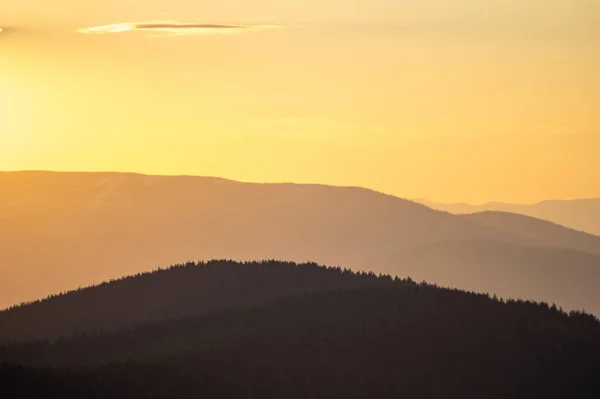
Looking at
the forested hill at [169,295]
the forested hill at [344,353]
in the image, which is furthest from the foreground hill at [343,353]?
the forested hill at [169,295]

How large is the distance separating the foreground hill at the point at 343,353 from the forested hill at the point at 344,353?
171 mm

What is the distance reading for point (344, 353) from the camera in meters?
130

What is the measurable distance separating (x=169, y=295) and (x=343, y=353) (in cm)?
4976

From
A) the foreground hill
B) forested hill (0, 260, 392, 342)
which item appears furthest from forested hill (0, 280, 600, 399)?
forested hill (0, 260, 392, 342)

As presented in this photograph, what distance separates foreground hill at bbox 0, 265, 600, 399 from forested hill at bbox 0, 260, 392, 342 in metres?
10.9

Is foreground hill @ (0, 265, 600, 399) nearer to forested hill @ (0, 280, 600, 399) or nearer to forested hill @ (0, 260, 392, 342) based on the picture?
forested hill @ (0, 280, 600, 399)

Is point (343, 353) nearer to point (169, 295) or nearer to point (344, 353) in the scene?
point (344, 353)

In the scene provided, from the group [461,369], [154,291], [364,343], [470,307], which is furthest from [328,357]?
[154,291]

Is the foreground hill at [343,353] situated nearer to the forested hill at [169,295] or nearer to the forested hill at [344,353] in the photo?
the forested hill at [344,353]

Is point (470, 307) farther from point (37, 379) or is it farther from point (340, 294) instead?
point (37, 379)

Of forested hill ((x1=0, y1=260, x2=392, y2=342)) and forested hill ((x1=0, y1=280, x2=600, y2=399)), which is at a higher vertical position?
forested hill ((x1=0, y1=260, x2=392, y2=342))

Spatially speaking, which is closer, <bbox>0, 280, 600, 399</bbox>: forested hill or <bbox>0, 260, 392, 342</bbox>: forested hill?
<bbox>0, 280, 600, 399</bbox>: forested hill

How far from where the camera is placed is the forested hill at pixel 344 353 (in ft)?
382

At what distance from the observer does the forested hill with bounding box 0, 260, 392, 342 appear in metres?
159
